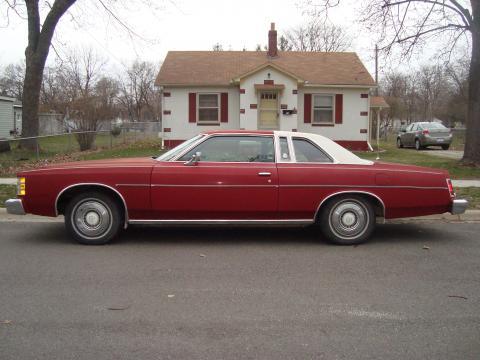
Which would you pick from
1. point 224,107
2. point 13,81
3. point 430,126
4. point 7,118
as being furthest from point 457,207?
point 13,81

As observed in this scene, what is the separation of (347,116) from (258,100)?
404cm

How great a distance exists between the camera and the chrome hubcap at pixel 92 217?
6.70 metres

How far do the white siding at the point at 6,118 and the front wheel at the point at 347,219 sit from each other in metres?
35.8

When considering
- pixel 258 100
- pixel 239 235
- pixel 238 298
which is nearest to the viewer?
pixel 238 298

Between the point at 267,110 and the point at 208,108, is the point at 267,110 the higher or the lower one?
the lower one

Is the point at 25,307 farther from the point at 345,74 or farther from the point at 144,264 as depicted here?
the point at 345,74

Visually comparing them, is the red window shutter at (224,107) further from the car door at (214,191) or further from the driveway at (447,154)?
the car door at (214,191)

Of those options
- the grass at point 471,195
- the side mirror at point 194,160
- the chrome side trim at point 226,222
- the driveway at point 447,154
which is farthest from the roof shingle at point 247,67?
the chrome side trim at point 226,222

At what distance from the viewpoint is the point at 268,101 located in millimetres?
22266

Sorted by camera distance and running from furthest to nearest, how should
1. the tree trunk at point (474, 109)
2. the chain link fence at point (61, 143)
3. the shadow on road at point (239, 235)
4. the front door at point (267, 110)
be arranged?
the front door at point (267, 110), the chain link fence at point (61, 143), the tree trunk at point (474, 109), the shadow on road at point (239, 235)

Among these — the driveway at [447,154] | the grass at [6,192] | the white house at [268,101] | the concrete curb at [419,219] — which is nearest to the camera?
the concrete curb at [419,219]

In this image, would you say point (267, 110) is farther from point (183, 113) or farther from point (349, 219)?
point (349, 219)

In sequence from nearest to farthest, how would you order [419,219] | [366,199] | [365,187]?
[365,187]
[366,199]
[419,219]

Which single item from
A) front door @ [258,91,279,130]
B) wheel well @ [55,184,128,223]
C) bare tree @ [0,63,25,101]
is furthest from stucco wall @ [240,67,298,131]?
bare tree @ [0,63,25,101]
